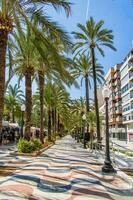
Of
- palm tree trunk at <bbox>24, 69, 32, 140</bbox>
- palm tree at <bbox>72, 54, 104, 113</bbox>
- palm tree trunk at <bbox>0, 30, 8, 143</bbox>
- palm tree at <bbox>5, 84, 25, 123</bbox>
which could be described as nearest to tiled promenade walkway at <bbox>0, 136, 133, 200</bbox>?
palm tree trunk at <bbox>0, 30, 8, 143</bbox>

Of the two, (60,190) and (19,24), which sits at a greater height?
(19,24)

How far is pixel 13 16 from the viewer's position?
13.4m

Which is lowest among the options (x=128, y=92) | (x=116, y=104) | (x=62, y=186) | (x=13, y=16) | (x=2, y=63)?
(x=62, y=186)

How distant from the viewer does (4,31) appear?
12617 millimetres

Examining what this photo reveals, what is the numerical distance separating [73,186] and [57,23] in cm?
693

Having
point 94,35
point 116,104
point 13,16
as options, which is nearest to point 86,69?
point 94,35

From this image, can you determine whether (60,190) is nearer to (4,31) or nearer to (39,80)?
(4,31)

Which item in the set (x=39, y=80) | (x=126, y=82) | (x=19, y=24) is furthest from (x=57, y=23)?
(x=126, y=82)

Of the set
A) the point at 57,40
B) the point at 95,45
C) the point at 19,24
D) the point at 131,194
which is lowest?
the point at 131,194

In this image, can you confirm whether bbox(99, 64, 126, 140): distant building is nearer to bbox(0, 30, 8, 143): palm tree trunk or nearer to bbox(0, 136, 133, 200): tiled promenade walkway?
bbox(0, 136, 133, 200): tiled promenade walkway

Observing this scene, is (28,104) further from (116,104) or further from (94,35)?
(116,104)

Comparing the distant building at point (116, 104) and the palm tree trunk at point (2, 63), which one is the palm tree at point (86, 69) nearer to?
the palm tree trunk at point (2, 63)

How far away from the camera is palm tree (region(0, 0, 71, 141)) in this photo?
12.5m

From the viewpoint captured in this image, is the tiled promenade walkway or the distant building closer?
the tiled promenade walkway
